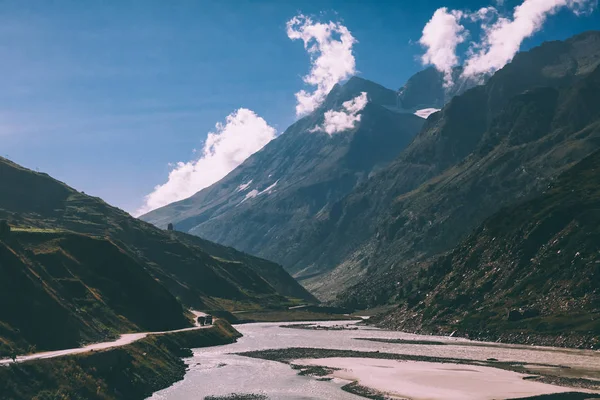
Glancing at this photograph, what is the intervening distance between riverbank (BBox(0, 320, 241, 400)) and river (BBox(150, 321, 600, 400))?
3.50 meters

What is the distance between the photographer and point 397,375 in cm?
10488

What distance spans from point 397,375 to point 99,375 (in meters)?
49.9

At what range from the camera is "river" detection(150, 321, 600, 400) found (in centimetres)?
8791

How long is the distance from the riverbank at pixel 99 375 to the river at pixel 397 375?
3.50 m

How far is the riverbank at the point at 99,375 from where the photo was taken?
69625mm

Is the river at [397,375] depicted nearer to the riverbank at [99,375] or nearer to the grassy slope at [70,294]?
the riverbank at [99,375]

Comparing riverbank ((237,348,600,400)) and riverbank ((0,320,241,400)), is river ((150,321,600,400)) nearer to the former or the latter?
riverbank ((237,348,600,400))

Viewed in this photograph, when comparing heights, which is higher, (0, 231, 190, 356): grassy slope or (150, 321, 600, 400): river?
(0, 231, 190, 356): grassy slope

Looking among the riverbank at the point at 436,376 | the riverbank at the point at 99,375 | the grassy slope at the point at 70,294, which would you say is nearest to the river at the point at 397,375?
the riverbank at the point at 436,376

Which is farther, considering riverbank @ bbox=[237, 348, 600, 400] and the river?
the river

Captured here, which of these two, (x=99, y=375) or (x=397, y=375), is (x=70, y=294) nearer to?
(x=99, y=375)

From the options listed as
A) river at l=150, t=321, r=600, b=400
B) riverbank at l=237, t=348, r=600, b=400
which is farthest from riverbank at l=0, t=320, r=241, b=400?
riverbank at l=237, t=348, r=600, b=400

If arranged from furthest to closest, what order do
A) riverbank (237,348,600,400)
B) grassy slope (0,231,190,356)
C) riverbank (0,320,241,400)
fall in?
grassy slope (0,231,190,356) < riverbank (237,348,600,400) < riverbank (0,320,241,400)

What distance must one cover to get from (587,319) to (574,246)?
1691 inches
